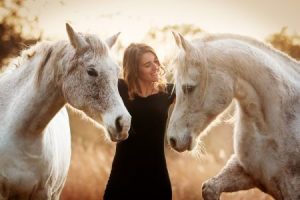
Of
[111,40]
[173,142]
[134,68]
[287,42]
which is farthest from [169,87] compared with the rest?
[287,42]

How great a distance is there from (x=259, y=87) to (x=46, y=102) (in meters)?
1.37

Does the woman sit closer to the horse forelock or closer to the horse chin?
the horse forelock

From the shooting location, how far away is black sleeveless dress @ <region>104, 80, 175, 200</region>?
3.66m

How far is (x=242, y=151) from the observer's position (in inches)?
126

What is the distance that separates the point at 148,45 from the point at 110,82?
847 millimetres

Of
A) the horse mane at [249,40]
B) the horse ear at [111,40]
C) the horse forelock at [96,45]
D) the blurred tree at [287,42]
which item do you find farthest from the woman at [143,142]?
the blurred tree at [287,42]

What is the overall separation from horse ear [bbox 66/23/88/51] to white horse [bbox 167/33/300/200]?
1.94 ft

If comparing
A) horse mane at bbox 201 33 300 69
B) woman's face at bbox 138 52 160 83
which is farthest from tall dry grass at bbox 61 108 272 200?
horse mane at bbox 201 33 300 69

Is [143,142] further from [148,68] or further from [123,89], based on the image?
[148,68]

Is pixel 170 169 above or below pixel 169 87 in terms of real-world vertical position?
below

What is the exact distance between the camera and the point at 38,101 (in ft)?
10.5

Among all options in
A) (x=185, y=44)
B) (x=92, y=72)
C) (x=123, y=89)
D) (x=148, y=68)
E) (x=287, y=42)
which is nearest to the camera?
(x=92, y=72)

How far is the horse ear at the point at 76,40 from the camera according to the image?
3.06 m

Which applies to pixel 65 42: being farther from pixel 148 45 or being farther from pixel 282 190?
pixel 282 190
